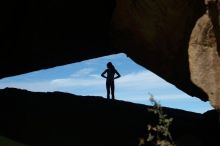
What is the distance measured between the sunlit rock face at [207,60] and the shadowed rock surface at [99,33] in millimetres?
684

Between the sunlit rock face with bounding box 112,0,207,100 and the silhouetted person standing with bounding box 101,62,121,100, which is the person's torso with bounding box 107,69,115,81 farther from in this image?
the sunlit rock face with bounding box 112,0,207,100

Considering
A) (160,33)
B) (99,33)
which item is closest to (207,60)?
(160,33)

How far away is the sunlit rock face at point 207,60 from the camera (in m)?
6.42

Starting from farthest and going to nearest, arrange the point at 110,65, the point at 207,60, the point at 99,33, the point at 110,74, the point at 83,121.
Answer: the point at 110,65, the point at 110,74, the point at 99,33, the point at 83,121, the point at 207,60

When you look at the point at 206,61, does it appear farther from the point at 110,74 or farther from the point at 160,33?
the point at 110,74

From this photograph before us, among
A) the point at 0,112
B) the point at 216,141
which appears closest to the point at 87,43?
the point at 0,112

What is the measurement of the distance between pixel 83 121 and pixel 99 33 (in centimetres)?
245

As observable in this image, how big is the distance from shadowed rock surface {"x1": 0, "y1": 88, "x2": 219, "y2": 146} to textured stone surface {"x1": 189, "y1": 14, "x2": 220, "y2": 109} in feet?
10.0

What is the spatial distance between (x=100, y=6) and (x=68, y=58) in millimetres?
3329

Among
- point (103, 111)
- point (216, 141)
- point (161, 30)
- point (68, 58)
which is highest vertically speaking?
point (68, 58)

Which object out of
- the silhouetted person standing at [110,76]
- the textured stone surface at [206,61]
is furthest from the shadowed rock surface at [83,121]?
the textured stone surface at [206,61]

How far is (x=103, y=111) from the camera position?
12422 millimetres

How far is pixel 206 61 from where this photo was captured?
650 cm

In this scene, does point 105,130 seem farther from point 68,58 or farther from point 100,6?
point 68,58
